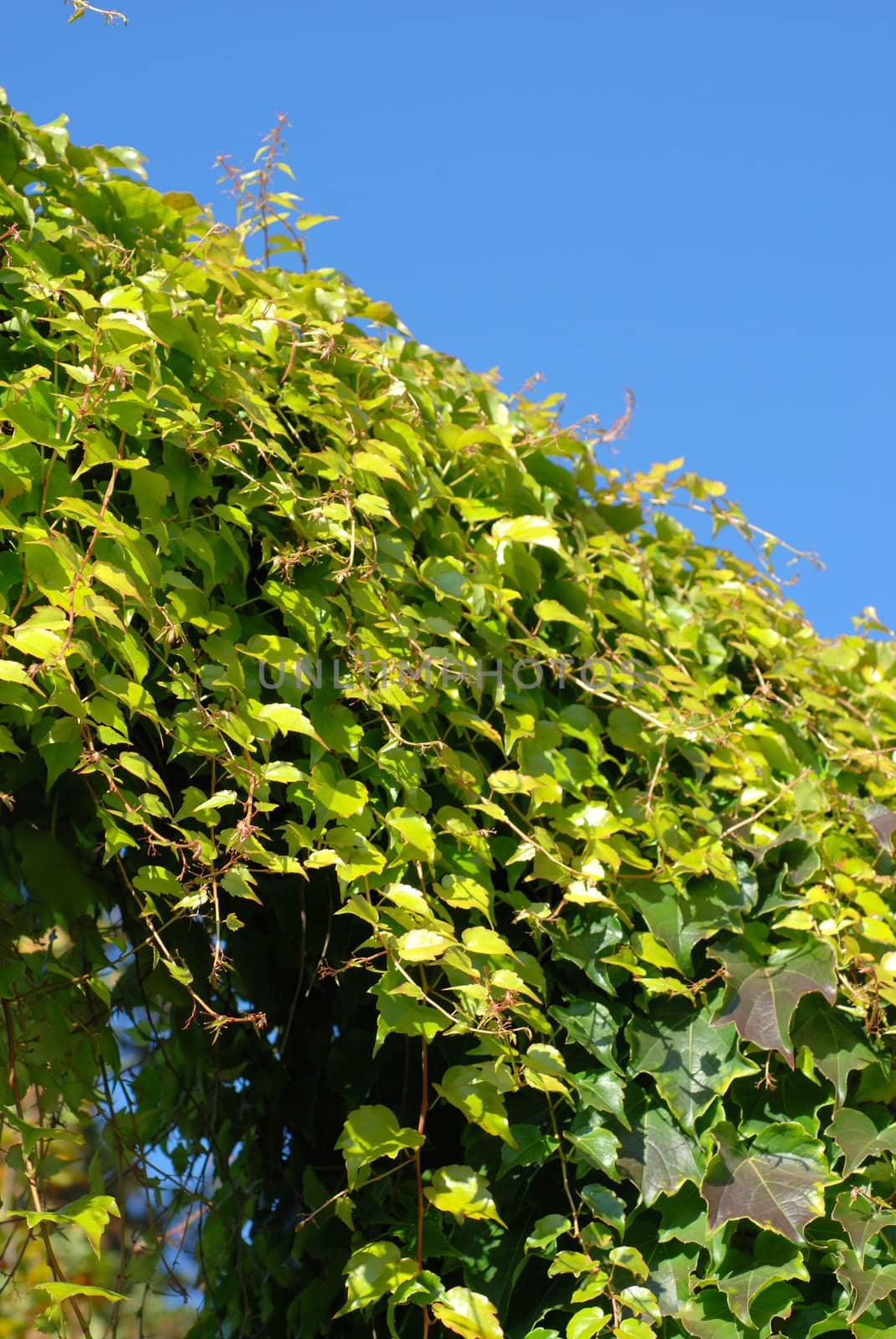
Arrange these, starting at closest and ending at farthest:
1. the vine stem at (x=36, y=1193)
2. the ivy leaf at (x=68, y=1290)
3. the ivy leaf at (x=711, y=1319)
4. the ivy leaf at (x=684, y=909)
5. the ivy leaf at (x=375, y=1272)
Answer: the ivy leaf at (x=68, y=1290) < the vine stem at (x=36, y=1193) < the ivy leaf at (x=375, y=1272) < the ivy leaf at (x=711, y=1319) < the ivy leaf at (x=684, y=909)

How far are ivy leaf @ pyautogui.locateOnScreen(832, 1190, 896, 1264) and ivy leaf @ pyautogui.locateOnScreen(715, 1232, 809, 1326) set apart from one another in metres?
0.07

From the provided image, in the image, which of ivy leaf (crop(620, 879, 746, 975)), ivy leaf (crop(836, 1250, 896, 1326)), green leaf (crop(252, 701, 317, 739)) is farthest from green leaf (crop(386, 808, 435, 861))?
ivy leaf (crop(836, 1250, 896, 1326))

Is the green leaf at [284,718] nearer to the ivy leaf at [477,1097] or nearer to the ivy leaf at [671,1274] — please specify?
the ivy leaf at [477,1097]

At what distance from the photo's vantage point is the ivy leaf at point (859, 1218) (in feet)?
5.26

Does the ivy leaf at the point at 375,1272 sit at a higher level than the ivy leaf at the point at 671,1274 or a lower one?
lower

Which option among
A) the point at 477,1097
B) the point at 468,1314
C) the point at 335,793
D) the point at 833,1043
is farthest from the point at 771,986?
the point at 335,793

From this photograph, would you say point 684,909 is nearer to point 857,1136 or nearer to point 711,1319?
point 857,1136

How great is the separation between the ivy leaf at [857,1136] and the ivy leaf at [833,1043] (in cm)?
3

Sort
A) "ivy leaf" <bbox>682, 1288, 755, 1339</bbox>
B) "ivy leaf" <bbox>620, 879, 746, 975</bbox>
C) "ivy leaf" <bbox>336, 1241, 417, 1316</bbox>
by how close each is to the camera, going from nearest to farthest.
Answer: "ivy leaf" <bbox>336, 1241, 417, 1316</bbox> < "ivy leaf" <bbox>682, 1288, 755, 1339</bbox> < "ivy leaf" <bbox>620, 879, 746, 975</bbox>

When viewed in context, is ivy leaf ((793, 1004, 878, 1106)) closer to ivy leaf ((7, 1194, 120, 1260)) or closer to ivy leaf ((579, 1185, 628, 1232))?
ivy leaf ((579, 1185, 628, 1232))

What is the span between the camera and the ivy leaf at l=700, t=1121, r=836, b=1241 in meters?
1.58

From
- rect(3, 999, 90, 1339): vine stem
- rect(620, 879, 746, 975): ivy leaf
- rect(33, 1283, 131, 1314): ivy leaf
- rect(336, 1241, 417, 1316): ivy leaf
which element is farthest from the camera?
rect(620, 879, 746, 975): ivy leaf

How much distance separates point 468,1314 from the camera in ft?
4.70

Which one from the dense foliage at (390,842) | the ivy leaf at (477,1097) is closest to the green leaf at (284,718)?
the dense foliage at (390,842)
